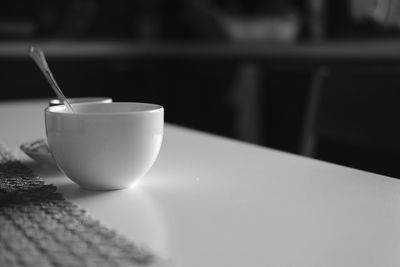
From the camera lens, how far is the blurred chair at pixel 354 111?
101 centimetres

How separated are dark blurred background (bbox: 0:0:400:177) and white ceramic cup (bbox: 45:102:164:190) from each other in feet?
5.94

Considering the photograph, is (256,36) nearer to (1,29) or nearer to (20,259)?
(1,29)

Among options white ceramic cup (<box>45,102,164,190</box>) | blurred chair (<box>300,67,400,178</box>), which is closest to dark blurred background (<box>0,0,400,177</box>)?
blurred chair (<box>300,67,400,178</box>)

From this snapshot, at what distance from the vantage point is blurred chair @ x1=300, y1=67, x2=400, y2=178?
1009 millimetres

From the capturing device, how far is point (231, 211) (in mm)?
520

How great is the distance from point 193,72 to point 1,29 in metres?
1.02

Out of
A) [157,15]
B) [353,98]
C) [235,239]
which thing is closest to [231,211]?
[235,239]

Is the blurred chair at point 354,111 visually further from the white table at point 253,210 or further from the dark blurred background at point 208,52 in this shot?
the dark blurred background at point 208,52

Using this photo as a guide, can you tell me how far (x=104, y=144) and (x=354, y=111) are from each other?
0.66m

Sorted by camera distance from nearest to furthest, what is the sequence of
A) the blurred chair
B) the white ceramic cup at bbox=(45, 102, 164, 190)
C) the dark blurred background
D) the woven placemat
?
the woven placemat < the white ceramic cup at bbox=(45, 102, 164, 190) < the blurred chair < the dark blurred background

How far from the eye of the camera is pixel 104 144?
557mm

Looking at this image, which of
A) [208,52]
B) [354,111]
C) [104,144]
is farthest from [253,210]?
[208,52]

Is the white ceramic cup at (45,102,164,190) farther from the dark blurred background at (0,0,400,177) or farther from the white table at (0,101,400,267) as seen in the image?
the dark blurred background at (0,0,400,177)

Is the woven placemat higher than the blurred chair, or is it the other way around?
the woven placemat
